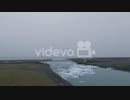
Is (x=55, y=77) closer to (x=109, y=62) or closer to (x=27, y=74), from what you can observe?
(x=27, y=74)

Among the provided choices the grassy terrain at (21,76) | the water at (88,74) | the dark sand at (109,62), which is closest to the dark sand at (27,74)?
the grassy terrain at (21,76)

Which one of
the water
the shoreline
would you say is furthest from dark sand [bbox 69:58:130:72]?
the shoreline

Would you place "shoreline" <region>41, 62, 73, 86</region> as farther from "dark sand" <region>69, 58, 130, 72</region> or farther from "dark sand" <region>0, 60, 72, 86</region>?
"dark sand" <region>69, 58, 130, 72</region>

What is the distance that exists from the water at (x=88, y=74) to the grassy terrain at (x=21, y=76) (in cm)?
25

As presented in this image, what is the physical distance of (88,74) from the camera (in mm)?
4625

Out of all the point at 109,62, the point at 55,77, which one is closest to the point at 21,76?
the point at 55,77

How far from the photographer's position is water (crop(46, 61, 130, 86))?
14.6 feet

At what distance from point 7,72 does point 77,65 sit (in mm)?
1095

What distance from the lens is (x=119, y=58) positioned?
468 centimetres

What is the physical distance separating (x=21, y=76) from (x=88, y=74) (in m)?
1.03

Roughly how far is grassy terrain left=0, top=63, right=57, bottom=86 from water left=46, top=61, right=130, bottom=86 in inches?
9.8

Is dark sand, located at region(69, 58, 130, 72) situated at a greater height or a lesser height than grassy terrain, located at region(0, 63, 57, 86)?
greater
